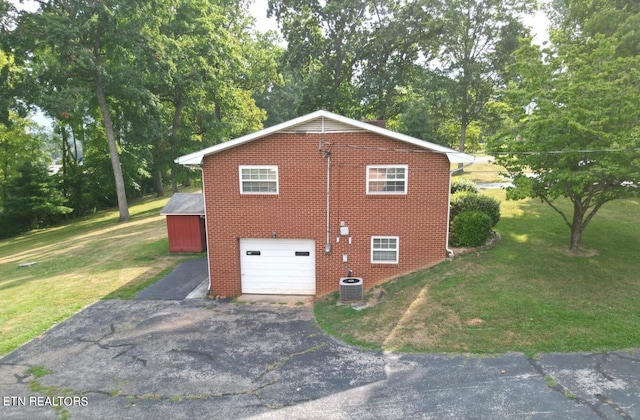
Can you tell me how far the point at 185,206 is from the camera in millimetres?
19156

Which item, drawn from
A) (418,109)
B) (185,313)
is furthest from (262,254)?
(418,109)

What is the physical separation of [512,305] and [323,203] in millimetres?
6352

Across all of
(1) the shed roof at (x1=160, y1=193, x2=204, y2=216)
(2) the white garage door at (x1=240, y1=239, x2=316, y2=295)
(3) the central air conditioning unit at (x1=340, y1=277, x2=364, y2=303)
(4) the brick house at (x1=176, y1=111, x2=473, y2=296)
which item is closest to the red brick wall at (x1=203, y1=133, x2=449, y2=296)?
(4) the brick house at (x1=176, y1=111, x2=473, y2=296)

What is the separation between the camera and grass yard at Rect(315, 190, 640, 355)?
9266mm

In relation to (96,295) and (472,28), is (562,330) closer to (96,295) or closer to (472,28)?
(96,295)

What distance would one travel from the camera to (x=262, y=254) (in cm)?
1364

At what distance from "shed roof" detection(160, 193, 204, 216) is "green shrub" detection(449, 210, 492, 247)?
461 inches

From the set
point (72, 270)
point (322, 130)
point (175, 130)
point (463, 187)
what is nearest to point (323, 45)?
point (175, 130)

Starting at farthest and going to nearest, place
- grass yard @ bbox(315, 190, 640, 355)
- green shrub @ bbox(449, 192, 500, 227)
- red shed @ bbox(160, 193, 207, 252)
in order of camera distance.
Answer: red shed @ bbox(160, 193, 207, 252)
green shrub @ bbox(449, 192, 500, 227)
grass yard @ bbox(315, 190, 640, 355)

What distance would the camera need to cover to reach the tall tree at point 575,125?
10852mm

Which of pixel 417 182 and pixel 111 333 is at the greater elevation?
pixel 417 182

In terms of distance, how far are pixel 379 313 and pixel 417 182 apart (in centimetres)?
438

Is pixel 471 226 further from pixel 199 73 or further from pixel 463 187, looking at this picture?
pixel 199 73

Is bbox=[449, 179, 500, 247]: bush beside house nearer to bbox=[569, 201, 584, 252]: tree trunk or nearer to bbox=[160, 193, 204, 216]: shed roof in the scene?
bbox=[569, 201, 584, 252]: tree trunk
